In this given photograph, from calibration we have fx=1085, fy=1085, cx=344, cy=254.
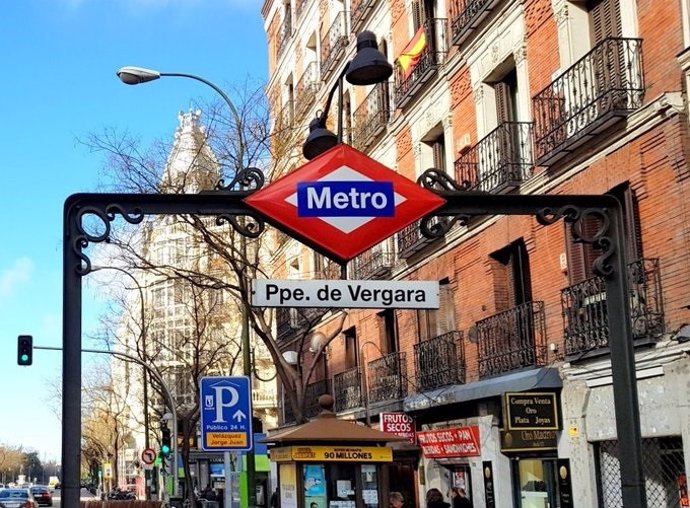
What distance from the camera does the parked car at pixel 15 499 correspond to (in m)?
44.5

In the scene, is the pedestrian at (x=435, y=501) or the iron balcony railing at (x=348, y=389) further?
the iron balcony railing at (x=348, y=389)

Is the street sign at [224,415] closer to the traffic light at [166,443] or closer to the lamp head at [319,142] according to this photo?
the lamp head at [319,142]

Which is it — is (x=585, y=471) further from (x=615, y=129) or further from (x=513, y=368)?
(x=615, y=129)

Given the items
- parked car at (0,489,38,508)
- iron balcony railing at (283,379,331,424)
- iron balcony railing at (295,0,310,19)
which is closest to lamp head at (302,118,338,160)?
iron balcony railing at (283,379,331,424)

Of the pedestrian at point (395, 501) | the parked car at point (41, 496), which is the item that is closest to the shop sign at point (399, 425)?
the pedestrian at point (395, 501)

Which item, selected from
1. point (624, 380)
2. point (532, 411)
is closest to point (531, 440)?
point (532, 411)

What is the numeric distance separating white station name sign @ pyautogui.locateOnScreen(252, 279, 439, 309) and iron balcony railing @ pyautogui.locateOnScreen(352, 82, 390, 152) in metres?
20.9

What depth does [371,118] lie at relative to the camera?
29.0 meters

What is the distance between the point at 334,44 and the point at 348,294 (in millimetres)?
25625

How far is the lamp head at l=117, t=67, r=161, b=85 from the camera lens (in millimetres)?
21938

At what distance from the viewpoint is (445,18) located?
78.9ft

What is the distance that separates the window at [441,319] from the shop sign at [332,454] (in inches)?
385

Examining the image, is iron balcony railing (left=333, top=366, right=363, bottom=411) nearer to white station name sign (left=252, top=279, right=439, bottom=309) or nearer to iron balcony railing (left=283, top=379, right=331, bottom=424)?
iron balcony railing (left=283, top=379, right=331, bottom=424)

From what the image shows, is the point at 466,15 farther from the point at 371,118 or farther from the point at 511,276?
the point at 371,118
